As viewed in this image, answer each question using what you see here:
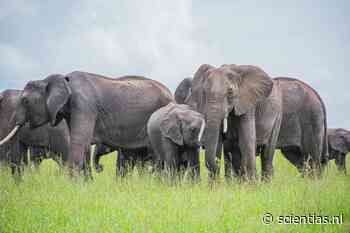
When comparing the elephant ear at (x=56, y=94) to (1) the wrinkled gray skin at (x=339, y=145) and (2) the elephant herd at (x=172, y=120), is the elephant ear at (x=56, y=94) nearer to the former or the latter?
(2) the elephant herd at (x=172, y=120)

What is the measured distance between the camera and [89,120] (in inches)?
428

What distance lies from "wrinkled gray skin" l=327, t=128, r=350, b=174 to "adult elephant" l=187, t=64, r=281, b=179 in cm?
1020

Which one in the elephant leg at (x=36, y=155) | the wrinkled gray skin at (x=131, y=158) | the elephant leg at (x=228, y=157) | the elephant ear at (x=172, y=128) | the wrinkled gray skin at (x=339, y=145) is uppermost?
the elephant ear at (x=172, y=128)

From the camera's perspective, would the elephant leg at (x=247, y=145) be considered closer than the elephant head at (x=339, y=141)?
Yes

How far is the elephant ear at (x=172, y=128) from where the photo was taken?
10.2m

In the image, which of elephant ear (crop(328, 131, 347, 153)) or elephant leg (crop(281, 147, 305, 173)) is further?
elephant ear (crop(328, 131, 347, 153))

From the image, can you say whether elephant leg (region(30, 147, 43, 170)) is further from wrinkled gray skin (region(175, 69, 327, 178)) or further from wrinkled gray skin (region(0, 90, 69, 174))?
wrinkled gray skin (region(175, 69, 327, 178))

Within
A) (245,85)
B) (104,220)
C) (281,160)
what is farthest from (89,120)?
(281,160)

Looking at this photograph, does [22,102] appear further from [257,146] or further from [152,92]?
[257,146]

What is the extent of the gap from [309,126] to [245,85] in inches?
122

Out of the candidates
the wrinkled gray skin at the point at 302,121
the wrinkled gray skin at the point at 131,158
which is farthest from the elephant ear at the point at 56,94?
the wrinkled gray skin at the point at 302,121

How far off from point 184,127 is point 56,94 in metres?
2.46

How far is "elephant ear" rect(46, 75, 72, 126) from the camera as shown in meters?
10.6

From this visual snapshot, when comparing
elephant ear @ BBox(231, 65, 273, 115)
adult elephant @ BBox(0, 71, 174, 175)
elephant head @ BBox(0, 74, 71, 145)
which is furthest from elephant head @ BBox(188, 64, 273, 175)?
elephant head @ BBox(0, 74, 71, 145)
